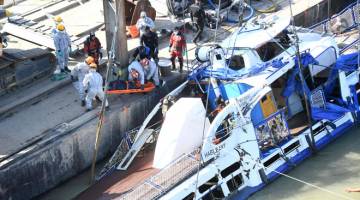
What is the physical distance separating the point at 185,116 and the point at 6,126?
430 centimetres

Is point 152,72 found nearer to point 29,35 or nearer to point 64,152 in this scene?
point 64,152

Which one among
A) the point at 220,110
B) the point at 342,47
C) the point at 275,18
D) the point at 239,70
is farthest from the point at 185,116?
the point at 342,47

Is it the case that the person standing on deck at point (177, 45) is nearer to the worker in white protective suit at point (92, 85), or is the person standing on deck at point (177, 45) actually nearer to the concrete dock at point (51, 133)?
the concrete dock at point (51, 133)

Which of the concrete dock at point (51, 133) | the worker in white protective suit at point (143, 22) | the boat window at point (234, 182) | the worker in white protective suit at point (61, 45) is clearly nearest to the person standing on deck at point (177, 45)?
the concrete dock at point (51, 133)

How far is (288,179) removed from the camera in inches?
553

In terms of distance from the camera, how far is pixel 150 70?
1567cm

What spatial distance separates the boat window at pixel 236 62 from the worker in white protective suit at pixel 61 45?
4.39 metres

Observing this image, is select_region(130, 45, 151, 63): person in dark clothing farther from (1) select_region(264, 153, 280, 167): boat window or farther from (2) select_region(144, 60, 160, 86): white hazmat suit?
(1) select_region(264, 153, 280, 167): boat window

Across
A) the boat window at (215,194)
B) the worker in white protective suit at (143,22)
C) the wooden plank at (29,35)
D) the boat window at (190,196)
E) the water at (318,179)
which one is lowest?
the water at (318,179)

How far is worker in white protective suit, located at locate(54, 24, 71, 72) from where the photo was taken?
16.6 metres

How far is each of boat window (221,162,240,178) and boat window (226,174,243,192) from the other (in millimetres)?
141

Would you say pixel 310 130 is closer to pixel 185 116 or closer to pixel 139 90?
pixel 185 116

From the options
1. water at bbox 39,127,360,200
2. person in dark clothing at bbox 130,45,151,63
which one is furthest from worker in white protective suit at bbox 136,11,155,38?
water at bbox 39,127,360,200

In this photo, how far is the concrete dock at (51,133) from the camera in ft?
44.9
